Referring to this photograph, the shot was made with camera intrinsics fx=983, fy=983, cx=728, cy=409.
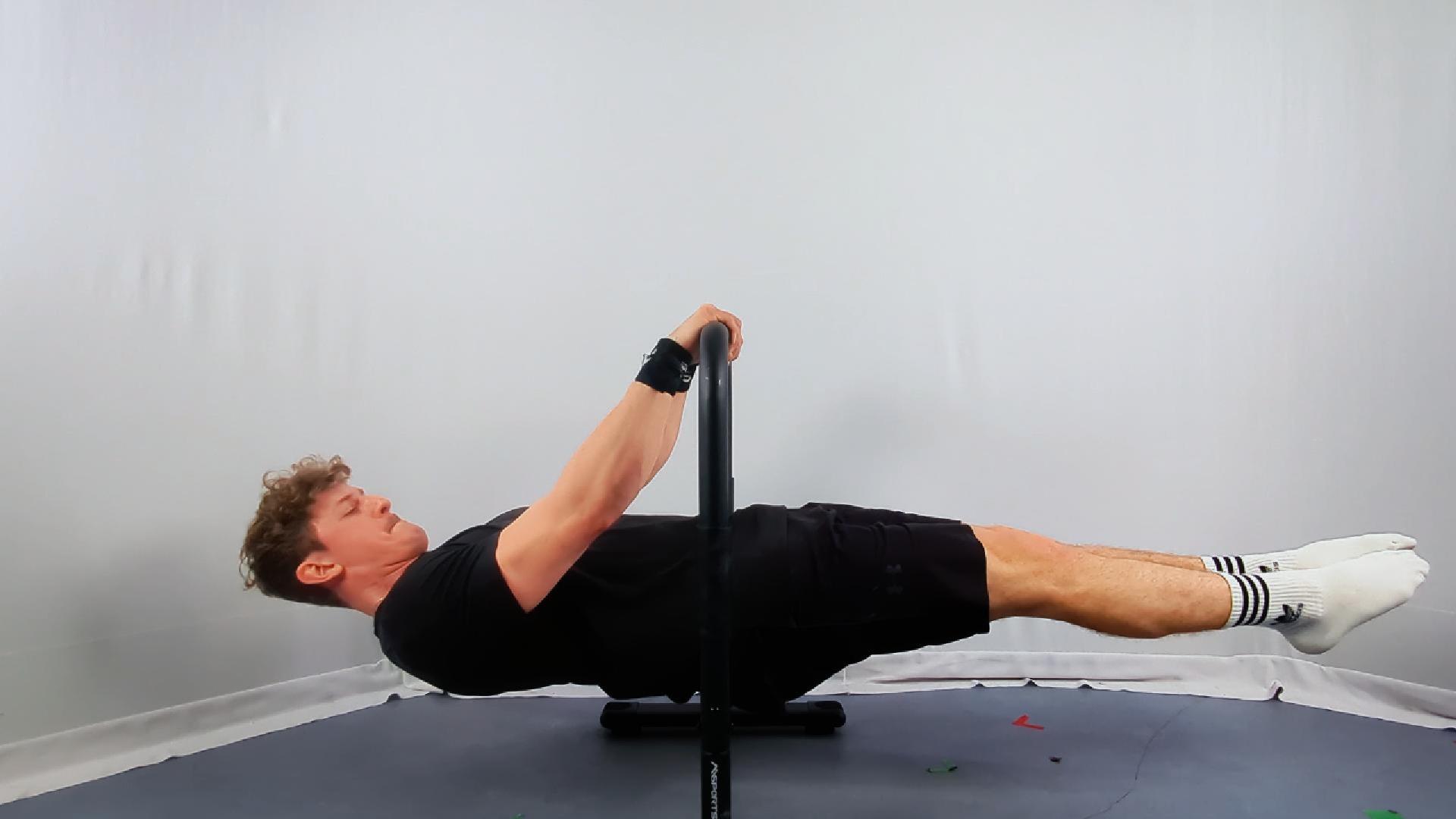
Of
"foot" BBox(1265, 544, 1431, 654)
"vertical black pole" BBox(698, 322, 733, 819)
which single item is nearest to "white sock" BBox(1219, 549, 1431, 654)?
"foot" BBox(1265, 544, 1431, 654)

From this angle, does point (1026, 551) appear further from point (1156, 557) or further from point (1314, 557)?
point (1314, 557)

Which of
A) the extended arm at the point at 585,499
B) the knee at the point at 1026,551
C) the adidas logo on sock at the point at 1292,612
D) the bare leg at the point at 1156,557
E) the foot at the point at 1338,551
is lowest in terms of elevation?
the adidas logo on sock at the point at 1292,612

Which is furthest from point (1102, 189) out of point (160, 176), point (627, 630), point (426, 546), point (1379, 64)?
point (160, 176)

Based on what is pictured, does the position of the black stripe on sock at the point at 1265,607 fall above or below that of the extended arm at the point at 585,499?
below

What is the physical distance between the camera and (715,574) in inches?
52.8

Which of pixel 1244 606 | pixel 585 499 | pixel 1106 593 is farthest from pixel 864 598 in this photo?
pixel 1244 606

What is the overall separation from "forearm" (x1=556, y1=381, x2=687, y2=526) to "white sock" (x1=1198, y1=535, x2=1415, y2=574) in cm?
114

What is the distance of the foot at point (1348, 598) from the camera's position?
1.67 metres

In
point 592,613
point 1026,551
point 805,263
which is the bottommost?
point 592,613

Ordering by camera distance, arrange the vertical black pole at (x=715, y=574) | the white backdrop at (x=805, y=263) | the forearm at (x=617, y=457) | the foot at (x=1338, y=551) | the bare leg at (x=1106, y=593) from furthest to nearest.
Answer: the white backdrop at (x=805, y=263) → the foot at (x=1338, y=551) → the bare leg at (x=1106, y=593) → the forearm at (x=617, y=457) → the vertical black pole at (x=715, y=574)

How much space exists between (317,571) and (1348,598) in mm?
1855

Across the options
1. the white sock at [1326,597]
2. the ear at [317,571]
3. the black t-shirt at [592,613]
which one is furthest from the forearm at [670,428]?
the white sock at [1326,597]

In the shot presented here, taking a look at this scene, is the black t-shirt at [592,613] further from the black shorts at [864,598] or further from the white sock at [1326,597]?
the white sock at [1326,597]

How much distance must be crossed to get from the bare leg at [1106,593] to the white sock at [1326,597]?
46 millimetres
